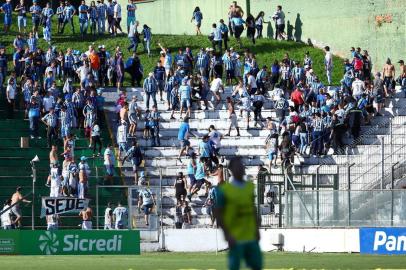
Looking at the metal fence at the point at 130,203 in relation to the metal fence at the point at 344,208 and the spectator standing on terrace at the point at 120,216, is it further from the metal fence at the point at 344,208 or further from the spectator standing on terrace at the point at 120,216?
the metal fence at the point at 344,208

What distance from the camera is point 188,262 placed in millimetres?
33688

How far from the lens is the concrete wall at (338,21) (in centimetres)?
5725

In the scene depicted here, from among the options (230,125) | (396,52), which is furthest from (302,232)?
(396,52)

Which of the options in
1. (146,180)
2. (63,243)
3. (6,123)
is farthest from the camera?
(6,123)

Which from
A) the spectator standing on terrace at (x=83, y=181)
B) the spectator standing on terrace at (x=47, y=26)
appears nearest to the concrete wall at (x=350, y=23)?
the spectator standing on terrace at (x=47, y=26)

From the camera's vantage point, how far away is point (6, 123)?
50562 mm

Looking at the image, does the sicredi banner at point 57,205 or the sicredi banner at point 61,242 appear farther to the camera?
the sicredi banner at point 57,205

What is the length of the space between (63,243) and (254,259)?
20882 mm

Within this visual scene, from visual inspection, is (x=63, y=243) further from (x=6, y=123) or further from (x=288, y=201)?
(x=6, y=123)

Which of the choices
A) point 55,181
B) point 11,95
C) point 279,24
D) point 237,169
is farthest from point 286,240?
point 237,169

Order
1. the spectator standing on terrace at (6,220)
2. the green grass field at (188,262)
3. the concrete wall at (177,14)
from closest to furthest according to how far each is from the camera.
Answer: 1. the green grass field at (188,262)
2. the spectator standing on terrace at (6,220)
3. the concrete wall at (177,14)

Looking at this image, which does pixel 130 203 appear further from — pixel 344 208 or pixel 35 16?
pixel 35 16

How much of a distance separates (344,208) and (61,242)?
848cm

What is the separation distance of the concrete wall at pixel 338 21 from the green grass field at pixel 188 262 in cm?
2118
